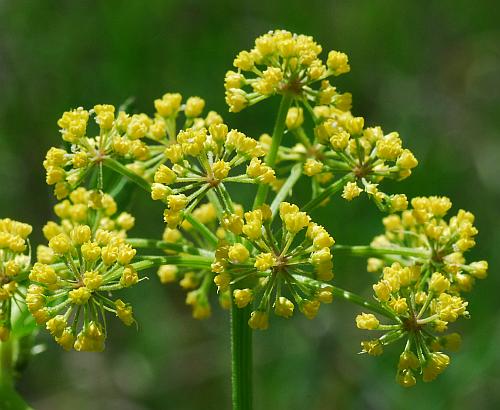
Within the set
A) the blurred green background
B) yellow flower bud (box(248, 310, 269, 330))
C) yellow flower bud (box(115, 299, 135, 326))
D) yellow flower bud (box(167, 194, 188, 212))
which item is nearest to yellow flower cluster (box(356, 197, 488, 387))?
yellow flower bud (box(248, 310, 269, 330))

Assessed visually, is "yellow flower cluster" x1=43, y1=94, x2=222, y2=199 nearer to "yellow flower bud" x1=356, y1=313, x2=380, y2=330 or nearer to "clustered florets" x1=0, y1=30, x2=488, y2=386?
"clustered florets" x1=0, y1=30, x2=488, y2=386

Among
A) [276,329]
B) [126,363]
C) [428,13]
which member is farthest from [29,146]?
[428,13]

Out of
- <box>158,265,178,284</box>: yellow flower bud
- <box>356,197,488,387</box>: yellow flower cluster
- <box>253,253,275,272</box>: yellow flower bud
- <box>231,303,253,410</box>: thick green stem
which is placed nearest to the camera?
<box>253,253,275,272</box>: yellow flower bud

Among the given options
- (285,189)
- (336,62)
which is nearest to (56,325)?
(285,189)

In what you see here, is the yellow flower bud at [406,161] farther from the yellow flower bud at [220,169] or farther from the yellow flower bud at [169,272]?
the yellow flower bud at [169,272]

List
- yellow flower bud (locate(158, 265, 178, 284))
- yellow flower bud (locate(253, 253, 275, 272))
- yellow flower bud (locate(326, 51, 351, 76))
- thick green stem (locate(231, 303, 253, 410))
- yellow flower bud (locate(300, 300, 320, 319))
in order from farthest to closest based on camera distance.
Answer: yellow flower bud (locate(158, 265, 178, 284))
yellow flower bud (locate(326, 51, 351, 76))
thick green stem (locate(231, 303, 253, 410))
yellow flower bud (locate(300, 300, 320, 319))
yellow flower bud (locate(253, 253, 275, 272))

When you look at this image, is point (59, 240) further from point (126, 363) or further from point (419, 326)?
point (126, 363)

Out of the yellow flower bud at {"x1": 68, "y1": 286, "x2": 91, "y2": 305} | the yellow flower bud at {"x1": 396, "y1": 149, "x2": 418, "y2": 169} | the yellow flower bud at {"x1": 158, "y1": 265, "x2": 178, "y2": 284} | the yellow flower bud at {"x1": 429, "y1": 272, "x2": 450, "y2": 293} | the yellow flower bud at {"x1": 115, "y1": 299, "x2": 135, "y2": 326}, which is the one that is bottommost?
the yellow flower bud at {"x1": 115, "y1": 299, "x2": 135, "y2": 326}
